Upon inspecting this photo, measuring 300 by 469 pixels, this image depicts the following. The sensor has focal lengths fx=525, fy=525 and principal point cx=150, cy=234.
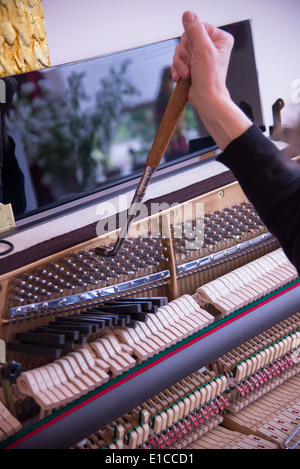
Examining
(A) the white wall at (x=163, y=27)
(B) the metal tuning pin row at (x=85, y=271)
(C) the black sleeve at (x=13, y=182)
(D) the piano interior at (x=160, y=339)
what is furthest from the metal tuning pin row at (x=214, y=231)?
(C) the black sleeve at (x=13, y=182)

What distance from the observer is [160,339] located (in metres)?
2.05

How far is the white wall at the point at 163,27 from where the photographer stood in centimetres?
273

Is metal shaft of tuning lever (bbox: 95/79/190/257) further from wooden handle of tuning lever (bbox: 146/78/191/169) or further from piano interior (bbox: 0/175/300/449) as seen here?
piano interior (bbox: 0/175/300/449)

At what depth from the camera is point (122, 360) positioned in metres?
1.91

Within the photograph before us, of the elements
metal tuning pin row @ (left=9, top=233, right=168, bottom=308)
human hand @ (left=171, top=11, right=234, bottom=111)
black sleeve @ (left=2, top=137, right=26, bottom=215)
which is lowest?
metal tuning pin row @ (left=9, top=233, right=168, bottom=308)

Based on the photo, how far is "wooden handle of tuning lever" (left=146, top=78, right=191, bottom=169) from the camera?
1.48 metres

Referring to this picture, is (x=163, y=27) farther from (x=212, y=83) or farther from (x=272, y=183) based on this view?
(x=272, y=183)

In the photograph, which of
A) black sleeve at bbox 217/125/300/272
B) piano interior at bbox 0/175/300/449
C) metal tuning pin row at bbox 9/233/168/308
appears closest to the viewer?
black sleeve at bbox 217/125/300/272

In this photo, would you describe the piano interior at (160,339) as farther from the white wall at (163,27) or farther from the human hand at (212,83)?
the human hand at (212,83)

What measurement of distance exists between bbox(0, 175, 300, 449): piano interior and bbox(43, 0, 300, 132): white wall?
725 mm

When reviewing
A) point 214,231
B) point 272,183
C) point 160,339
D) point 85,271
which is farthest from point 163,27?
point 272,183

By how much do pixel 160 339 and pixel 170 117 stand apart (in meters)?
0.91

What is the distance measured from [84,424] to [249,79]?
2336 mm

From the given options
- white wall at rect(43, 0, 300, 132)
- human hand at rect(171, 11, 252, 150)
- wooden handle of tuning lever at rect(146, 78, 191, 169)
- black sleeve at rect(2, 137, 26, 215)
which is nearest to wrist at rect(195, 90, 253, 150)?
human hand at rect(171, 11, 252, 150)
